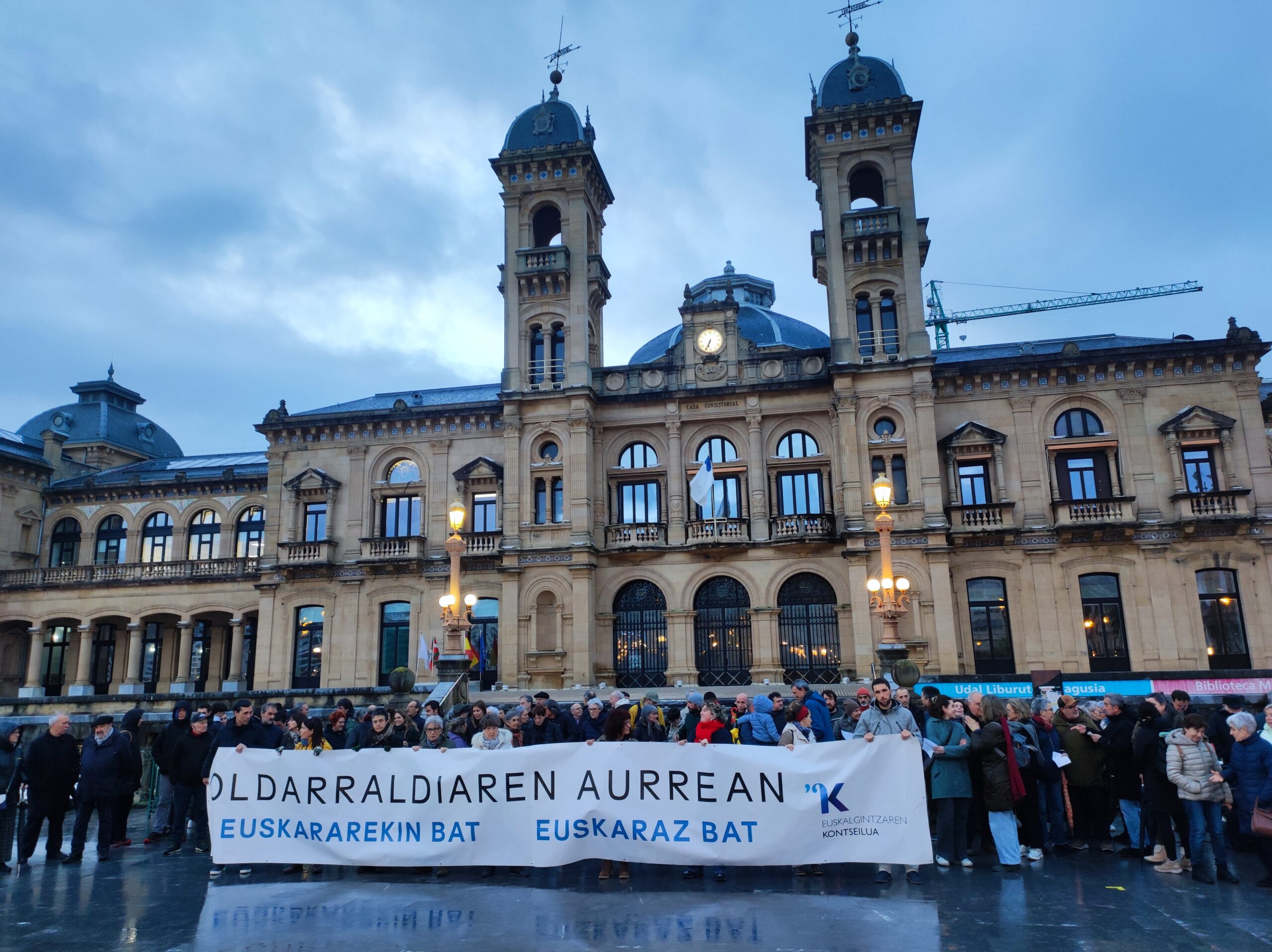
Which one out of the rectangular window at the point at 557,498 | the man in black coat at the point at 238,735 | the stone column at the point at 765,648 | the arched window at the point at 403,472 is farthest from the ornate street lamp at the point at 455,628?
the man in black coat at the point at 238,735

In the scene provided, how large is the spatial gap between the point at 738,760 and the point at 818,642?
24.1m

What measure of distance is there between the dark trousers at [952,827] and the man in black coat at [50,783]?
12293mm

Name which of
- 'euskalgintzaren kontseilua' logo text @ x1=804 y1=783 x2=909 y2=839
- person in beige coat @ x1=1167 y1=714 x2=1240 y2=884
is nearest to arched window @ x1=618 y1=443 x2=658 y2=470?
'euskalgintzaren kontseilua' logo text @ x1=804 y1=783 x2=909 y2=839

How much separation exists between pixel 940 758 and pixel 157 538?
4601 centimetres

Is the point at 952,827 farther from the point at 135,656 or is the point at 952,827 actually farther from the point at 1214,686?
the point at 135,656

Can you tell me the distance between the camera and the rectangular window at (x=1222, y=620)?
31344 mm

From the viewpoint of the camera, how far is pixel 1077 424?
3441 centimetres

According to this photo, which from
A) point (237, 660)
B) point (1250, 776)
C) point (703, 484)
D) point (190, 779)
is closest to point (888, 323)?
point (703, 484)

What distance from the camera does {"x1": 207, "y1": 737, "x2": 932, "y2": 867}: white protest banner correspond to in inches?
417

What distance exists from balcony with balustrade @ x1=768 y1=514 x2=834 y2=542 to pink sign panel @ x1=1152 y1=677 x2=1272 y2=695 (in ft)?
43.5

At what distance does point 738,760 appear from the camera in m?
10.8

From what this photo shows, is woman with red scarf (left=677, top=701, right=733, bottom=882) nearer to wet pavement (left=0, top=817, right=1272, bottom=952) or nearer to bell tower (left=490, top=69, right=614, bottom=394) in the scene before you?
wet pavement (left=0, top=817, right=1272, bottom=952)

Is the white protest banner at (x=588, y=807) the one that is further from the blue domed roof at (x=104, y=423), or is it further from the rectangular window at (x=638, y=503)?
the blue domed roof at (x=104, y=423)

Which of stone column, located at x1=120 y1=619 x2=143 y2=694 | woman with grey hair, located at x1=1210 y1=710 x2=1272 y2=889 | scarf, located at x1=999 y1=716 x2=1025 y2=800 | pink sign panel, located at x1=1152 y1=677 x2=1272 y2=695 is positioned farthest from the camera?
stone column, located at x1=120 y1=619 x2=143 y2=694
